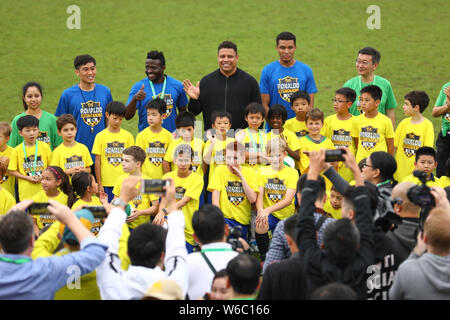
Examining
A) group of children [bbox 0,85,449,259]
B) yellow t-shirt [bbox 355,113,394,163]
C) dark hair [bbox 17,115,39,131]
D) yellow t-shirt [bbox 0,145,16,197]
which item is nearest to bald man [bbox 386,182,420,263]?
group of children [bbox 0,85,449,259]

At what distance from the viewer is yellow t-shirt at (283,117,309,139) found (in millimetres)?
6988

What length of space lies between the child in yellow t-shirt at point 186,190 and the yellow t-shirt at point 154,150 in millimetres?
657

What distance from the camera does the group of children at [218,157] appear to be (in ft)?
19.7

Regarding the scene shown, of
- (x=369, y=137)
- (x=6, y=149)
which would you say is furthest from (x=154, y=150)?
(x=369, y=137)

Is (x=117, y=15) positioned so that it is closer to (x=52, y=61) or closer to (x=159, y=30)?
(x=159, y=30)

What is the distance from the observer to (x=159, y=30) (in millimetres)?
14875

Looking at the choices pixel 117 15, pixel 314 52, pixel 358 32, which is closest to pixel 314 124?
pixel 314 52

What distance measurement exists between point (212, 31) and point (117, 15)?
107 inches

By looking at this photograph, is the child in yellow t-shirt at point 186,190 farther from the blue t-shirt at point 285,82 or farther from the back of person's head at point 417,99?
the back of person's head at point 417,99

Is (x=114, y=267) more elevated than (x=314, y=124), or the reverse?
(x=314, y=124)

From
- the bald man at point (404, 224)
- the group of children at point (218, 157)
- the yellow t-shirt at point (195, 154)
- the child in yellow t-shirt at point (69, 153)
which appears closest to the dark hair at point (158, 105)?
the group of children at point (218, 157)

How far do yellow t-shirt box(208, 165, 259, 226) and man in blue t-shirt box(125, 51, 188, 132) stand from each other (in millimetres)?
1521

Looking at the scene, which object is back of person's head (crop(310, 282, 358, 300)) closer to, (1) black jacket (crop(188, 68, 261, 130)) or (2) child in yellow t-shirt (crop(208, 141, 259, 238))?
(2) child in yellow t-shirt (crop(208, 141, 259, 238))
